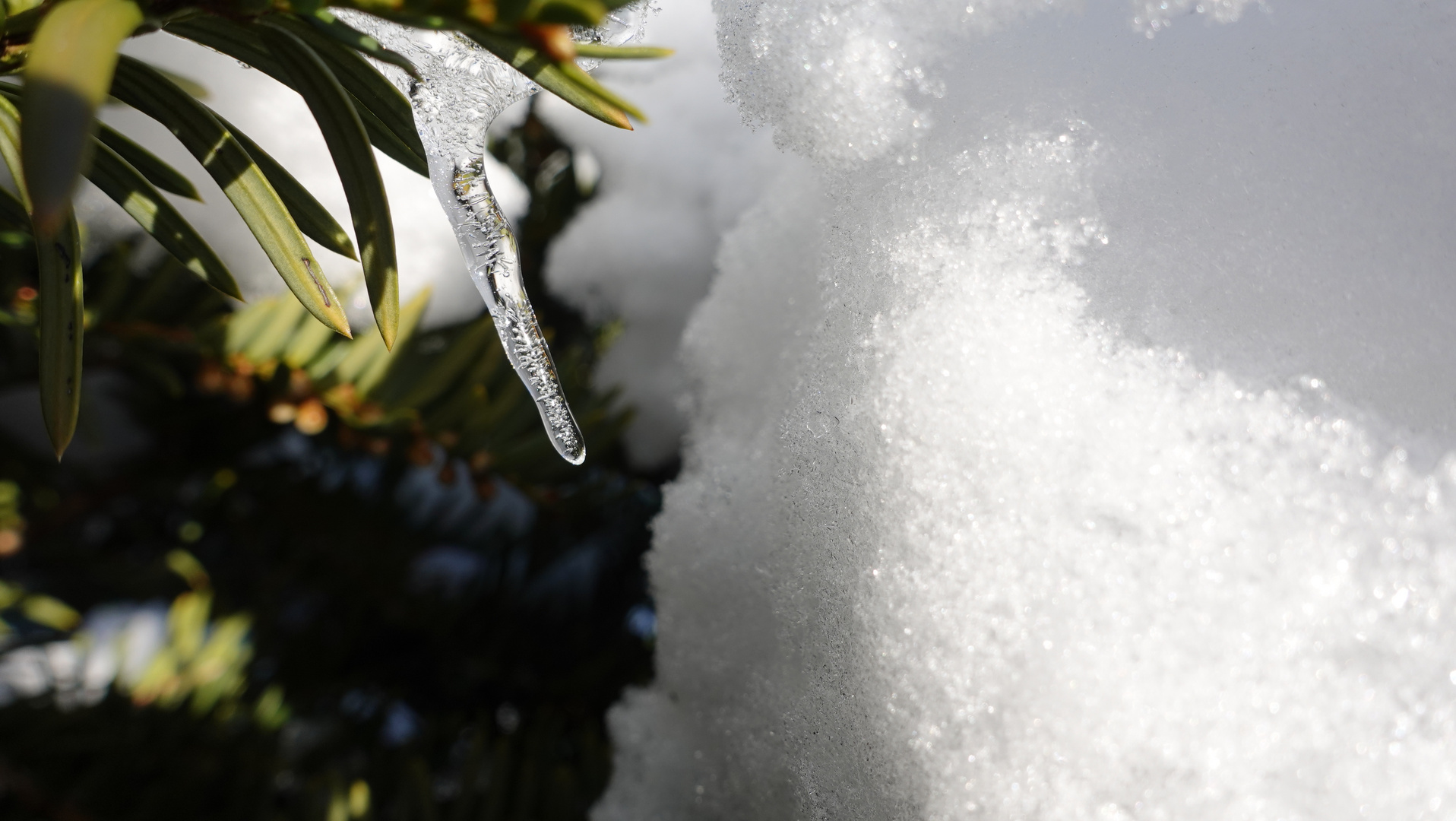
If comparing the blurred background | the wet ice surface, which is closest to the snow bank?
the blurred background

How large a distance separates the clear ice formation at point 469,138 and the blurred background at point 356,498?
0.21 m

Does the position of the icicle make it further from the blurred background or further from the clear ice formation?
the blurred background

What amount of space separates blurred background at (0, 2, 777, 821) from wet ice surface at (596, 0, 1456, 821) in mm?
181

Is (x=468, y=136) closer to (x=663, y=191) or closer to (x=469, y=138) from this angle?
(x=469, y=138)

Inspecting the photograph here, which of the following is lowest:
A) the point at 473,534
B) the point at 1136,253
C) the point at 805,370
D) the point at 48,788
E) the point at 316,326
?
the point at 48,788

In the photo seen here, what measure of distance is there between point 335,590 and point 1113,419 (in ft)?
1.88

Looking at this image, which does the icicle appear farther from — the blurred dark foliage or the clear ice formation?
the blurred dark foliage

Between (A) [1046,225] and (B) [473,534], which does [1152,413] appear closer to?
(A) [1046,225]

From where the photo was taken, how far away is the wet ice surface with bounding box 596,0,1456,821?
0.23 m

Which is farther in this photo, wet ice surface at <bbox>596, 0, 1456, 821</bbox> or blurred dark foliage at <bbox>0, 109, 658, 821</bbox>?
blurred dark foliage at <bbox>0, 109, 658, 821</bbox>

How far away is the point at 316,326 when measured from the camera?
0.48 metres

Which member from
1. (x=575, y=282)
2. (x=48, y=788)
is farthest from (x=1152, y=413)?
(x=48, y=788)

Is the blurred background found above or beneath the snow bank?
beneath

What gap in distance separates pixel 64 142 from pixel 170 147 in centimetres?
35
